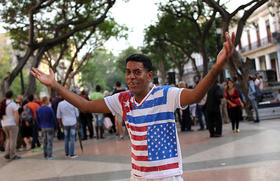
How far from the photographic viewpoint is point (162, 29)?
23.8 metres

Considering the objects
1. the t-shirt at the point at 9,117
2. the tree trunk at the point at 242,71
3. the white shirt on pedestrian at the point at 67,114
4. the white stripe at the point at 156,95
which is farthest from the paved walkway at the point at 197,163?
the white stripe at the point at 156,95

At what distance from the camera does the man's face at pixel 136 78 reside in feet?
8.55

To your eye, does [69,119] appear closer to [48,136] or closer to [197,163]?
[48,136]

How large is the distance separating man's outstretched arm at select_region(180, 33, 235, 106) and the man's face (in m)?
0.38

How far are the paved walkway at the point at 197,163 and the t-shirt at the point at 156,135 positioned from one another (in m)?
3.53

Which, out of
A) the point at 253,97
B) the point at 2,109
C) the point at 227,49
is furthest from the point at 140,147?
the point at 253,97

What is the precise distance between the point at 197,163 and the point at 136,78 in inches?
197

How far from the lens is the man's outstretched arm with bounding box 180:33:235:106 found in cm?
212

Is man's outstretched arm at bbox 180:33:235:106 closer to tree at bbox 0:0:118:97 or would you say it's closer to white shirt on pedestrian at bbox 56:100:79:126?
white shirt on pedestrian at bbox 56:100:79:126

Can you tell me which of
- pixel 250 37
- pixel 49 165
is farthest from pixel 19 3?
pixel 250 37

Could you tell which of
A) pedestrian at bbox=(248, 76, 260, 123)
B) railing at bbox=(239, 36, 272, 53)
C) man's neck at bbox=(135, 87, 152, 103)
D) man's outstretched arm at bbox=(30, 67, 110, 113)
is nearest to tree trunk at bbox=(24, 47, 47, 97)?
pedestrian at bbox=(248, 76, 260, 123)

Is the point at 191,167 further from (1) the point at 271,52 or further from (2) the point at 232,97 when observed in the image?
(1) the point at 271,52

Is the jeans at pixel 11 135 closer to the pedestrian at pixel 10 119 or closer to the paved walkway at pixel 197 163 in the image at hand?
the pedestrian at pixel 10 119

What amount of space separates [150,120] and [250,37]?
45.7 meters
